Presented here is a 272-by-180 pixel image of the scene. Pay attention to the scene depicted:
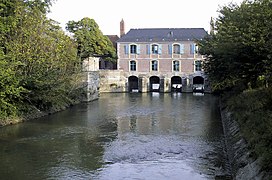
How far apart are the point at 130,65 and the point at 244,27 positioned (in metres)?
26.7

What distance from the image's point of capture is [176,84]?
149 ft

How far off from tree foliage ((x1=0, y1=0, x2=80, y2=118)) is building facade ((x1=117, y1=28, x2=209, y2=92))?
66.5ft

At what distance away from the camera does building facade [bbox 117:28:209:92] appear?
1660 inches

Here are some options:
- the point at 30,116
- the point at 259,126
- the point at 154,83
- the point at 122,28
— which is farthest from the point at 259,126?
the point at 122,28

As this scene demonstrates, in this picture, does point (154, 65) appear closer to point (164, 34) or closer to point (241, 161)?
point (164, 34)

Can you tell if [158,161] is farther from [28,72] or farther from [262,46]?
[28,72]

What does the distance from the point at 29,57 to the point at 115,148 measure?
8.66 metres

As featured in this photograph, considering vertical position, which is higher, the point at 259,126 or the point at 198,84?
the point at 198,84

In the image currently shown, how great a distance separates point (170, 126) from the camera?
61.3ft

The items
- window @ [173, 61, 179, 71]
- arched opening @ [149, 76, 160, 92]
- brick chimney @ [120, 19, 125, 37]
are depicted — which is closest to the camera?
window @ [173, 61, 179, 71]

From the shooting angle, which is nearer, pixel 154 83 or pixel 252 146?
pixel 252 146

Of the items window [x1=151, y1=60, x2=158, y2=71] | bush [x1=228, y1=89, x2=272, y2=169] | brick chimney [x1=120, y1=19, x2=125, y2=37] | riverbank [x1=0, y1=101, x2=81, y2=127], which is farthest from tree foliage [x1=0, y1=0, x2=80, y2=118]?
brick chimney [x1=120, y1=19, x2=125, y2=37]

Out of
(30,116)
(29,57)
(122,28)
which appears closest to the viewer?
(29,57)

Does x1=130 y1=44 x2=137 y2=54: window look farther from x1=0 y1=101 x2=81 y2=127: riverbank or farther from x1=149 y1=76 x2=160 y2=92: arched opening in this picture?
x1=0 y1=101 x2=81 y2=127: riverbank
